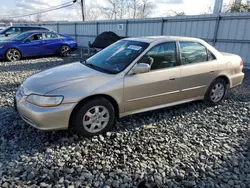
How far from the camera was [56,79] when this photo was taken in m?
3.20

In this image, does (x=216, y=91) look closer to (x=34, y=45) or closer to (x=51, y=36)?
(x=34, y=45)

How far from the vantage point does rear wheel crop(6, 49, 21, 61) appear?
31.9ft

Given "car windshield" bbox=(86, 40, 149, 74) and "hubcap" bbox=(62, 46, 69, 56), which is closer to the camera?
"car windshield" bbox=(86, 40, 149, 74)

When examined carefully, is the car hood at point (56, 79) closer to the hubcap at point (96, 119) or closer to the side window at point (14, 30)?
the hubcap at point (96, 119)

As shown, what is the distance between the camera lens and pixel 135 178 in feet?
8.13

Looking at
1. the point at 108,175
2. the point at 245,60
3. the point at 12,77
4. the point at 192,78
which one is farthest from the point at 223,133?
the point at 12,77

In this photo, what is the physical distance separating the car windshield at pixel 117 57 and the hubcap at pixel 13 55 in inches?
294

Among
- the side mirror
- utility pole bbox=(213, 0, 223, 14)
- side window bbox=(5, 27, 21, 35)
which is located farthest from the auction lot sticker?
side window bbox=(5, 27, 21, 35)

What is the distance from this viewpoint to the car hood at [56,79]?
3027 mm

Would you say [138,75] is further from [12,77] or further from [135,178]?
[12,77]

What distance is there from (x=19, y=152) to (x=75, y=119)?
2.87ft

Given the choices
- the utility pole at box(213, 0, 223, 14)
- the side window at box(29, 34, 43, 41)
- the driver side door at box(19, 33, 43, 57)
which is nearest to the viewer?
the driver side door at box(19, 33, 43, 57)

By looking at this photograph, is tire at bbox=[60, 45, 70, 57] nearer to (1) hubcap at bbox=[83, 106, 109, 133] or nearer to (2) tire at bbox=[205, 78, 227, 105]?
(2) tire at bbox=[205, 78, 227, 105]

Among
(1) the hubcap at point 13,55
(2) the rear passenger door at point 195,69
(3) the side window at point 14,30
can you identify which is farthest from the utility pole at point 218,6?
(3) the side window at point 14,30
